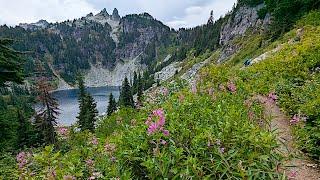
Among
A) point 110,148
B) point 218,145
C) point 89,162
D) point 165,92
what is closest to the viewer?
point 218,145

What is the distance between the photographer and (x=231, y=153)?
17.5 ft

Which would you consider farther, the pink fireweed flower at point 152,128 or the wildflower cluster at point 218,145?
the pink fireweed flower at point 152,128

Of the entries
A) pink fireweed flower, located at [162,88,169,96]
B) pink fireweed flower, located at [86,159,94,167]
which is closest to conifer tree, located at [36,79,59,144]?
pink fireweed flower, located at [162,88,169,96]

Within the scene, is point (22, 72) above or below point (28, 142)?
above

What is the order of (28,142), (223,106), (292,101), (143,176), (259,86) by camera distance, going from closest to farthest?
(143,176) < (223,106) < (292,101) < (259,86) < (28,142)

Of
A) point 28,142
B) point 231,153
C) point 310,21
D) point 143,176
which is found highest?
point 310,21

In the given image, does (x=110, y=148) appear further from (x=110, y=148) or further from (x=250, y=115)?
(x=250, y=115)

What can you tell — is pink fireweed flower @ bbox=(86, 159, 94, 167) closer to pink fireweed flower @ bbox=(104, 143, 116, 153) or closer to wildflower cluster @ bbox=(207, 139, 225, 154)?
pink fireweed flower @ bbox=(104, 143, 116, 153)

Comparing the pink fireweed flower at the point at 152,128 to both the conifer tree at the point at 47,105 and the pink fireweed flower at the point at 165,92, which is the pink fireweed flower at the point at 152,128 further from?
the conifer tree at the point at 47,105

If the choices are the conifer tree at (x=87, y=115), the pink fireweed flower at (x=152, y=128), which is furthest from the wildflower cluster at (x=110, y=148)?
the conifer tree at (x=87, y=115)

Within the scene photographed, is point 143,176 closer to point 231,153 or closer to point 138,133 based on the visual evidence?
point 138,133

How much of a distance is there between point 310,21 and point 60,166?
84.8ft

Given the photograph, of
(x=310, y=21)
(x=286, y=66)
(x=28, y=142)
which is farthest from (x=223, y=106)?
(x=28, y=142)

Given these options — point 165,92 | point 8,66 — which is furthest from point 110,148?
point 8,66
